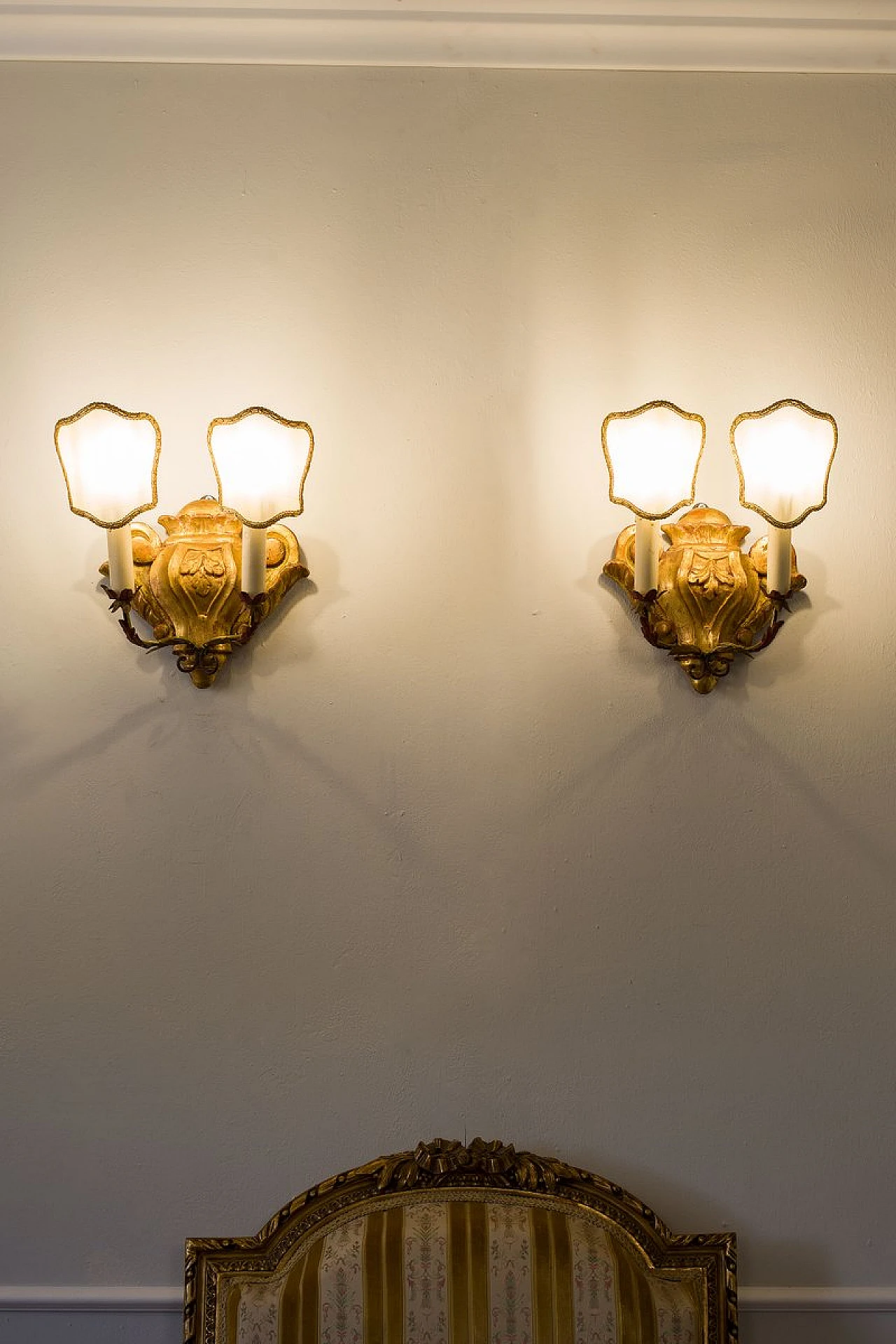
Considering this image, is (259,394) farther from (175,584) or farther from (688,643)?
(688,643)

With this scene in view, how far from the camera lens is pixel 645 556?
161 cm

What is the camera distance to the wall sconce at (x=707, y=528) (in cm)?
156

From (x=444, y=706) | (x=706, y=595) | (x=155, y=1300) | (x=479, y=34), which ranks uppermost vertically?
(x=479, y=34)

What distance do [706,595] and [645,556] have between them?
0.11m

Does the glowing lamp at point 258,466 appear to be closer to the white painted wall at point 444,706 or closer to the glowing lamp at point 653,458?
the white painted wall at point 444,706

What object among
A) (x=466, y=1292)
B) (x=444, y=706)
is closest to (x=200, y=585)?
(x=444, y=706)

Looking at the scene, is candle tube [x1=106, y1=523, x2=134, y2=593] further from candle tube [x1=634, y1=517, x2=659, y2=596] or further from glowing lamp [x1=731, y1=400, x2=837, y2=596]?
glowing lamp [x1=731, y1=400, x2=837, y2=596]

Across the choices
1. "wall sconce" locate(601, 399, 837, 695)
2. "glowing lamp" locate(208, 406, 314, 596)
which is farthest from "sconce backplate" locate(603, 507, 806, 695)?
"glowing lamp" locate(208, 406, 314, 596)

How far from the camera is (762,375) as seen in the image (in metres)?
1.75

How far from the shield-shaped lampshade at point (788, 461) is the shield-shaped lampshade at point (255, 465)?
0.63 metres

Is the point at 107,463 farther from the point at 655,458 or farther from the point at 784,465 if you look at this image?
the point at 784,465

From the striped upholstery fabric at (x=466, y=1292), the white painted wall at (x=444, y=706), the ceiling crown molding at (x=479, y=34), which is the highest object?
the ceiling crown molding at (x=479, y=34)

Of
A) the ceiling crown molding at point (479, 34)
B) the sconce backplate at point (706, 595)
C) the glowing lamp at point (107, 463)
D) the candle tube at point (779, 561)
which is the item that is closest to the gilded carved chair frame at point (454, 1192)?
the sconce backplate at point (706, 595)

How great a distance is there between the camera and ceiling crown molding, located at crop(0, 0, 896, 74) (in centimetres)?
176
